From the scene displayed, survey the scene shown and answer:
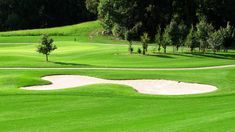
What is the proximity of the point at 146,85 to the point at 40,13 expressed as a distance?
105 metres

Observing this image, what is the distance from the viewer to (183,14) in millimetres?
100250

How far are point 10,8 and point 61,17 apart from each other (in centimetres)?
1723

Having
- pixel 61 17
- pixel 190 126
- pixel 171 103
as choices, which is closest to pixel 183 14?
pixel 61 17

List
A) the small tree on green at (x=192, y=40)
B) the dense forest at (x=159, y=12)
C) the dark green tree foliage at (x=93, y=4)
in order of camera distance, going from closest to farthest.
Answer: the small tree on green at (x=192, y=40), the dense forest at (x=159, y=12), the dark green tree foliage at (x=93, y=4)

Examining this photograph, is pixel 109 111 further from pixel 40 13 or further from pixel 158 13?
pixel 40 13

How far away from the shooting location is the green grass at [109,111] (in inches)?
676

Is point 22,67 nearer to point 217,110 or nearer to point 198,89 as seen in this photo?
point 198,89

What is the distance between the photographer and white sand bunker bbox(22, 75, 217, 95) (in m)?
34.0

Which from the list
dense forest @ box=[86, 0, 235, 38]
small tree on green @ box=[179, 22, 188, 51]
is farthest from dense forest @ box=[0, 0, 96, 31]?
small tree on green @ box=[179, 22, 188, 51]

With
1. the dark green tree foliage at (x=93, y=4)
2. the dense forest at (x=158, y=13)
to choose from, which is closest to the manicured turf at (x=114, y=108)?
the dense forest at (x=158, y=13)

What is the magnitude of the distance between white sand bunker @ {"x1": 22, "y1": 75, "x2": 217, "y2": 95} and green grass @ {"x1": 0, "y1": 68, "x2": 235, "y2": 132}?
198 inches

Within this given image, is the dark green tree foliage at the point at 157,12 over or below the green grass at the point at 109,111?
over

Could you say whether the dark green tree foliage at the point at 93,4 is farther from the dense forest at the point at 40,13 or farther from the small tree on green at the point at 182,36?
the small tree on green at the point at 182,36

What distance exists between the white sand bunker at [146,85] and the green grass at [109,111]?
502 cm
